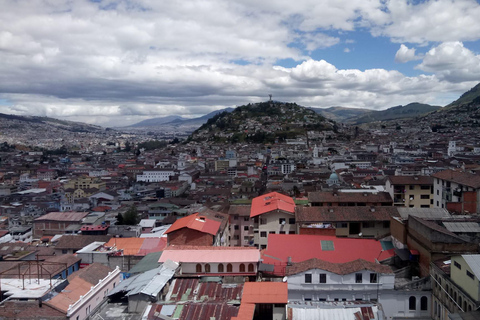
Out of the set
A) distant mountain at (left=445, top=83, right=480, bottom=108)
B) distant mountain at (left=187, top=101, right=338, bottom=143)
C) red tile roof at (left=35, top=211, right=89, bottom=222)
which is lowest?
red tile roof at (left=35, top=211, right=89, bottom=222)

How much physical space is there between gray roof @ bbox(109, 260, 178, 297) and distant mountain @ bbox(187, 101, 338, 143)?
325 ft

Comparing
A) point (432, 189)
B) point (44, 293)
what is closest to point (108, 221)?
point (44, 293)

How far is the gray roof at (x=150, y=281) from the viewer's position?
13.5m

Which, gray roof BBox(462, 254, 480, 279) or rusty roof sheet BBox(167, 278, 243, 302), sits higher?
gray roof BBox(462, 254, 480, 279)

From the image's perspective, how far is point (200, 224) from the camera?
21391 millimetres

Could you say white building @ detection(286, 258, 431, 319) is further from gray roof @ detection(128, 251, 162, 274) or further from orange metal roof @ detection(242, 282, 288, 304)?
gray roof @ detection(128, 251, 162, 274)

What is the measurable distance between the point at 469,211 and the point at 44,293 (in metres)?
19.9

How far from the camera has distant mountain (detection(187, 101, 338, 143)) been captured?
119 m

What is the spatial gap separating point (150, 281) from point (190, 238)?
22.3 ft

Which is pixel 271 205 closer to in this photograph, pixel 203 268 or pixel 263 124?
pixel 203 268

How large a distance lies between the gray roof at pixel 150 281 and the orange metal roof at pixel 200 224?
15.7 feet

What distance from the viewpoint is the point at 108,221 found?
34.5 meters

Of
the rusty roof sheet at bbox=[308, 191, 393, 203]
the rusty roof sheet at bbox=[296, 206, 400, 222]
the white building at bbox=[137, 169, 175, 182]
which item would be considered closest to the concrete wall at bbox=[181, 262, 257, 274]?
the rusty roof sheet at bbox=[296, 206, 400, 222]

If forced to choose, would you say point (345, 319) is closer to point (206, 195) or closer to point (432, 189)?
point (432, 189)
